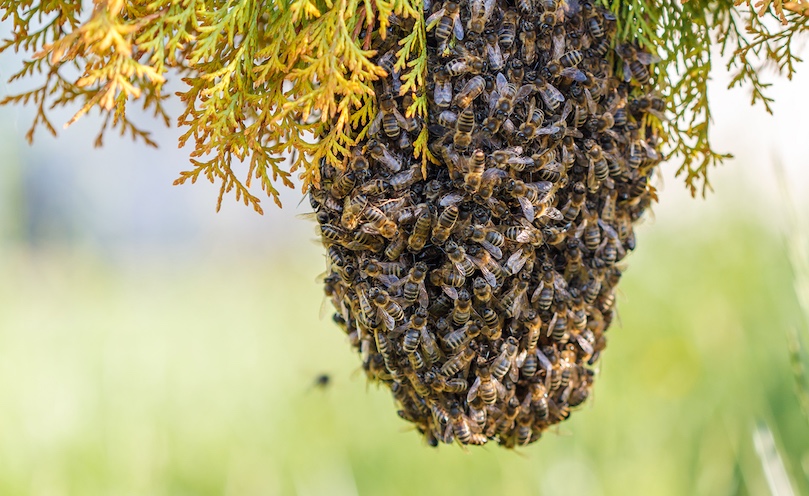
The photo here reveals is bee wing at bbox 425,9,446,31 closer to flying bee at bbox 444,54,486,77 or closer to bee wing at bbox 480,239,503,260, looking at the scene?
flying bee at bbox 444,54,486,77

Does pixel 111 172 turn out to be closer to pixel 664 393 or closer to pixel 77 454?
pixel 77 454

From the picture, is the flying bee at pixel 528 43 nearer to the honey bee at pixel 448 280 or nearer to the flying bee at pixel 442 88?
the flying bee at pixel 442 88

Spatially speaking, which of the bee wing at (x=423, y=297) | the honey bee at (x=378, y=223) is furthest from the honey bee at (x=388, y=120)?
the bee wing at (x=423, y=297)

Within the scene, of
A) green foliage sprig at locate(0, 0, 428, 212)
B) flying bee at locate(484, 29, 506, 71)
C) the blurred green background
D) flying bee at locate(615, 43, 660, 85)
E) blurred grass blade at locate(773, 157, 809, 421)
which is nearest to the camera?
green foliage sprig at locate(0, 0, 428, 212)

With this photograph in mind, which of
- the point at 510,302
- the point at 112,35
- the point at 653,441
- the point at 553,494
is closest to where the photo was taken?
the point at 112,35

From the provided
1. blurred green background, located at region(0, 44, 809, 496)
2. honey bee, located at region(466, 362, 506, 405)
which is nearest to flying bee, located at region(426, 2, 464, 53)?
honey bee, located at region(466, 362, 506, 405)

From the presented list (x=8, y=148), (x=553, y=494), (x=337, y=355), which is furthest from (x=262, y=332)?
(x=553, y=494)
